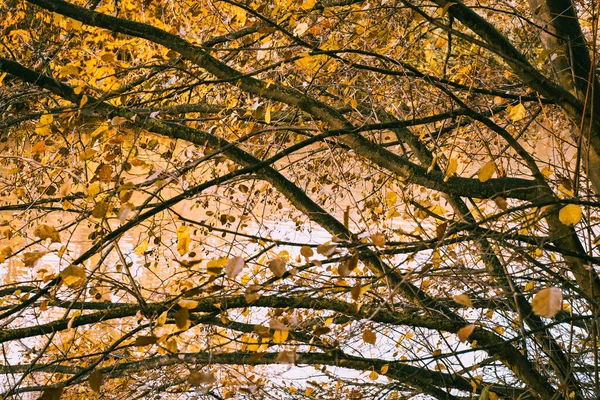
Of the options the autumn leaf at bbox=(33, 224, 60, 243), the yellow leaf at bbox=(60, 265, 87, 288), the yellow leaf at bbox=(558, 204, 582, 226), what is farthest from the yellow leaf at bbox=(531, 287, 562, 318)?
the autumn leaf at bbox=(33, 224, 60, 243)

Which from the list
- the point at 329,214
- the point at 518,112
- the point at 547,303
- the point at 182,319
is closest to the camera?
the point at 547,303

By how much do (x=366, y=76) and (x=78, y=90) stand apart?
2150 millimetres

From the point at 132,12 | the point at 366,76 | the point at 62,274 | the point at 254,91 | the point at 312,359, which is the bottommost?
the point at 62,274

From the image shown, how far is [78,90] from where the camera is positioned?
3234mm

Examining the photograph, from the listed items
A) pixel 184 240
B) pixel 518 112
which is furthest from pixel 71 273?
pixel 518 112

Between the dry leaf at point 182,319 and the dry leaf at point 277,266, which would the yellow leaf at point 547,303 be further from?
the dry leaf at point 182,319

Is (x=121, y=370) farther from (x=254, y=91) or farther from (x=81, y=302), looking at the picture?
(x=254, y=91)

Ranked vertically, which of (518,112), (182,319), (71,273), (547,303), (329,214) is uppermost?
(329,214)

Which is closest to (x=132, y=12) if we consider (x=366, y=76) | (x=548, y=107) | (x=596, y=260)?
(x=366, y=76)

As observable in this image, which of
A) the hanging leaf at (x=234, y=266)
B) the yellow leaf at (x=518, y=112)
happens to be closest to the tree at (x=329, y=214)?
the hanging leaf at (x=234, y=266)

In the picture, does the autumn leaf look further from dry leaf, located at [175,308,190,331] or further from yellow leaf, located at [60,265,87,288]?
dry leaf, located at [175,308,190,331]

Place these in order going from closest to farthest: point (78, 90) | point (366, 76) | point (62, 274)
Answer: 1. point (62, 274)
2. point (78, 90)
3. point (366, 76)

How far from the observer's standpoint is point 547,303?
1715mm

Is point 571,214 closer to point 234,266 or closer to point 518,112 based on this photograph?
point 518,112
